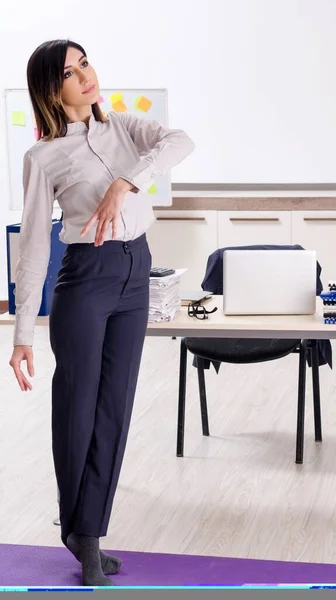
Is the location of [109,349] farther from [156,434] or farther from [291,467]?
[156,434]

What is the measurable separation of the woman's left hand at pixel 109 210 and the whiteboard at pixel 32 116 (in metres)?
3.72

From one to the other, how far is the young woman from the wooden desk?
0.57m

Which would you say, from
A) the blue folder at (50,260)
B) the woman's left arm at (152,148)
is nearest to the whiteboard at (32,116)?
the blue folder at (50,260)

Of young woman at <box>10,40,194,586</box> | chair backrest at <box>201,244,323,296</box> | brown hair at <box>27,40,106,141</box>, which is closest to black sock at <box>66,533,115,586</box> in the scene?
young woman at <box>10,40,194,586</box>

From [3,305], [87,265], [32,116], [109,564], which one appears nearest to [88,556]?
[109,564]

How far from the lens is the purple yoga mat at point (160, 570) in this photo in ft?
7.91

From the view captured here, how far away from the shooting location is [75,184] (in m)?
2.12

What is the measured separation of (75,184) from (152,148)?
25cm

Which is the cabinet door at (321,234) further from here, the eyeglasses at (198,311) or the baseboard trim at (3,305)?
the eyeglasses at (198,311)

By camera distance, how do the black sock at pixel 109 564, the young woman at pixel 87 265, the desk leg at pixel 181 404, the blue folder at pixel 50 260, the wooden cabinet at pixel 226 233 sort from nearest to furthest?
the young woman at pixel 87 265, the black sock at pixel 109 564, the blue folder at pixel 50 260, the desk leg at pixel 181 404, the wooden cabinet at pixel 226 233

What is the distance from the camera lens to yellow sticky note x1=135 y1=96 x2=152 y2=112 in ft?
19.0

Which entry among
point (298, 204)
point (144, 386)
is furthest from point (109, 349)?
point (298, 204)

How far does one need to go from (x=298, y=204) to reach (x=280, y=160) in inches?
15.9

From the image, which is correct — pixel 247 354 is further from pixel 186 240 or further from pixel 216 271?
Answer: pixel 186 240
